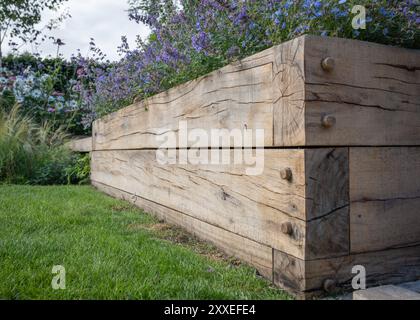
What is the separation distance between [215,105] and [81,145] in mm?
4068

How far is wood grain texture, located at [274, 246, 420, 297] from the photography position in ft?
4.33

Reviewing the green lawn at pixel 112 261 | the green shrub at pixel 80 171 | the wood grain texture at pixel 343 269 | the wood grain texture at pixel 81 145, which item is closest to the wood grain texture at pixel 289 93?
the wood grain texture at pixel 343 269

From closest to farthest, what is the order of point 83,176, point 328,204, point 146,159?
point 328,204, point 146,159, point 83,176

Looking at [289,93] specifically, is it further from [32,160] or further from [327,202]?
[32,160]

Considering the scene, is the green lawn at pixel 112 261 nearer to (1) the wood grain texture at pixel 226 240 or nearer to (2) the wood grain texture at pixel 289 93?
(1) the wood grain texture at pixel 226 240

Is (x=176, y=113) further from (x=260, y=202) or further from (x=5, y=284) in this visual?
(x=5, y=284)

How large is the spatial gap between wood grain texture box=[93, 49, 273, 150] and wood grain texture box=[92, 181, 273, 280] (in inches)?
16.8

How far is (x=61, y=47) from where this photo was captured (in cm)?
822

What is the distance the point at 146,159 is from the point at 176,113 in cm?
67

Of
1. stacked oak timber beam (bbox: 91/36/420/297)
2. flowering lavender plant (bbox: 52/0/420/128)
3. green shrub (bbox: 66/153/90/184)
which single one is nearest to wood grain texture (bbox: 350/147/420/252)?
stacked oak timber beam (bbox: 91/36/420/297)
